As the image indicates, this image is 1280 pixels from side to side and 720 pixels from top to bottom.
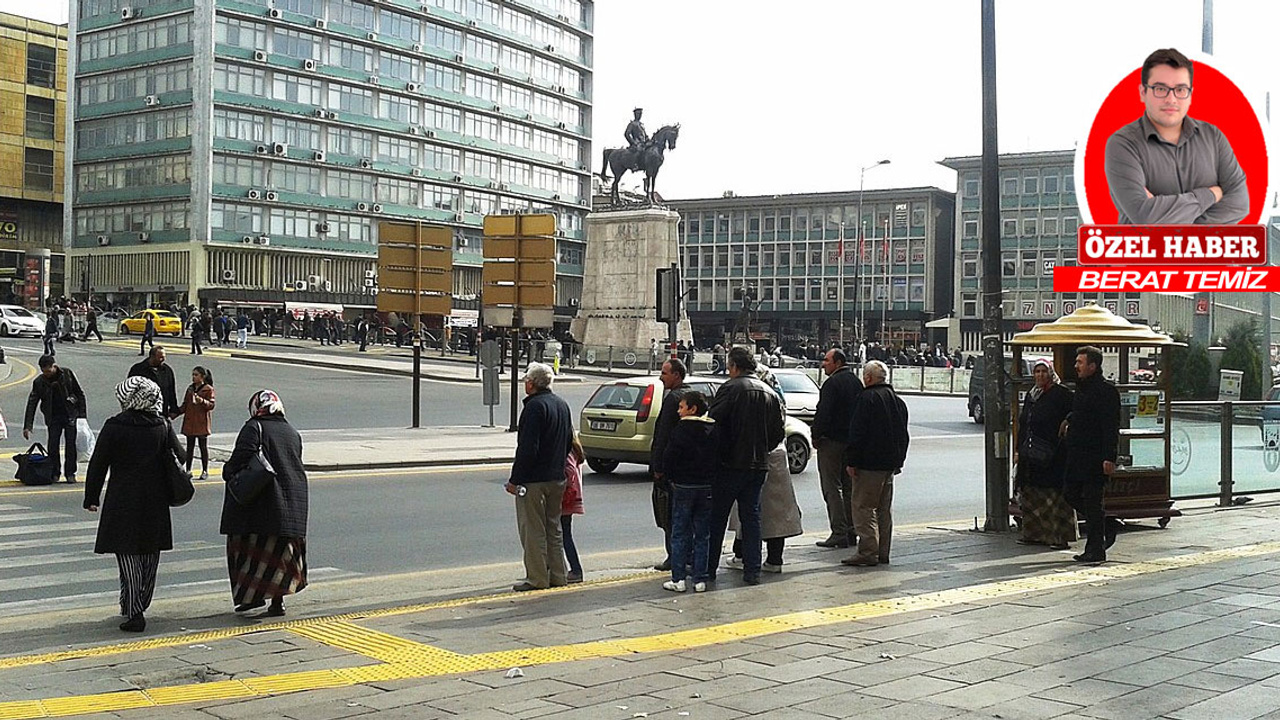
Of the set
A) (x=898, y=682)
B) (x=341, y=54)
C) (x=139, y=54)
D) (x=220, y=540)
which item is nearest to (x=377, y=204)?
(x=341, y=54)

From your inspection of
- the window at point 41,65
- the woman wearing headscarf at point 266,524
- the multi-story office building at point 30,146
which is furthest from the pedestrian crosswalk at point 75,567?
the window at point 41,65

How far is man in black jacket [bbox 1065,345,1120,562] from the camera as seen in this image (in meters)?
10.8

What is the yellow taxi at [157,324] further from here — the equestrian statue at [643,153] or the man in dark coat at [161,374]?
the man in dark coat at [161,374]

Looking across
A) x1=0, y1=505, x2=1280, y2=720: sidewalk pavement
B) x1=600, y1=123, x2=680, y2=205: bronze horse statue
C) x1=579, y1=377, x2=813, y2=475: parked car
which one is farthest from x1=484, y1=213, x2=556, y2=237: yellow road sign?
x1=600, y1=123, x2=680, y2=205: bronze horse statue

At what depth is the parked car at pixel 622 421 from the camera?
735 inches

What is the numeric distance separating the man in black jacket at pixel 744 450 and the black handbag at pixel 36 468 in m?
10.5

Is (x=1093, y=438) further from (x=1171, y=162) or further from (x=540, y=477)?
(x=1171, y=162)

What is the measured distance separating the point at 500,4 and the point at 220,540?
9079cm

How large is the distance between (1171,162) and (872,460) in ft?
26.2

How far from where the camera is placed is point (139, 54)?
83.2 meters

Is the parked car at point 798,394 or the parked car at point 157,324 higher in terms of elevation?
the parked car at point 157,324

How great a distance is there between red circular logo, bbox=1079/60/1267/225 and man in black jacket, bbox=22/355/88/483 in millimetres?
13394

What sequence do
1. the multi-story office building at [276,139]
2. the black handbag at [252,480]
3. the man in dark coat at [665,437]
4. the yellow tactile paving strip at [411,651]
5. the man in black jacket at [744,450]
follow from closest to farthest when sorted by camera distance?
the yellow tactile paving strip at [411,651], the black handbag at [252,480], the man in black jacket at [744,450], the man in dark coat at [665,437], the multi-story office building at [276,139]

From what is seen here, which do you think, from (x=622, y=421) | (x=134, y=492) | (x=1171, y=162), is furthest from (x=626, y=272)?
(x=134, y=492)
